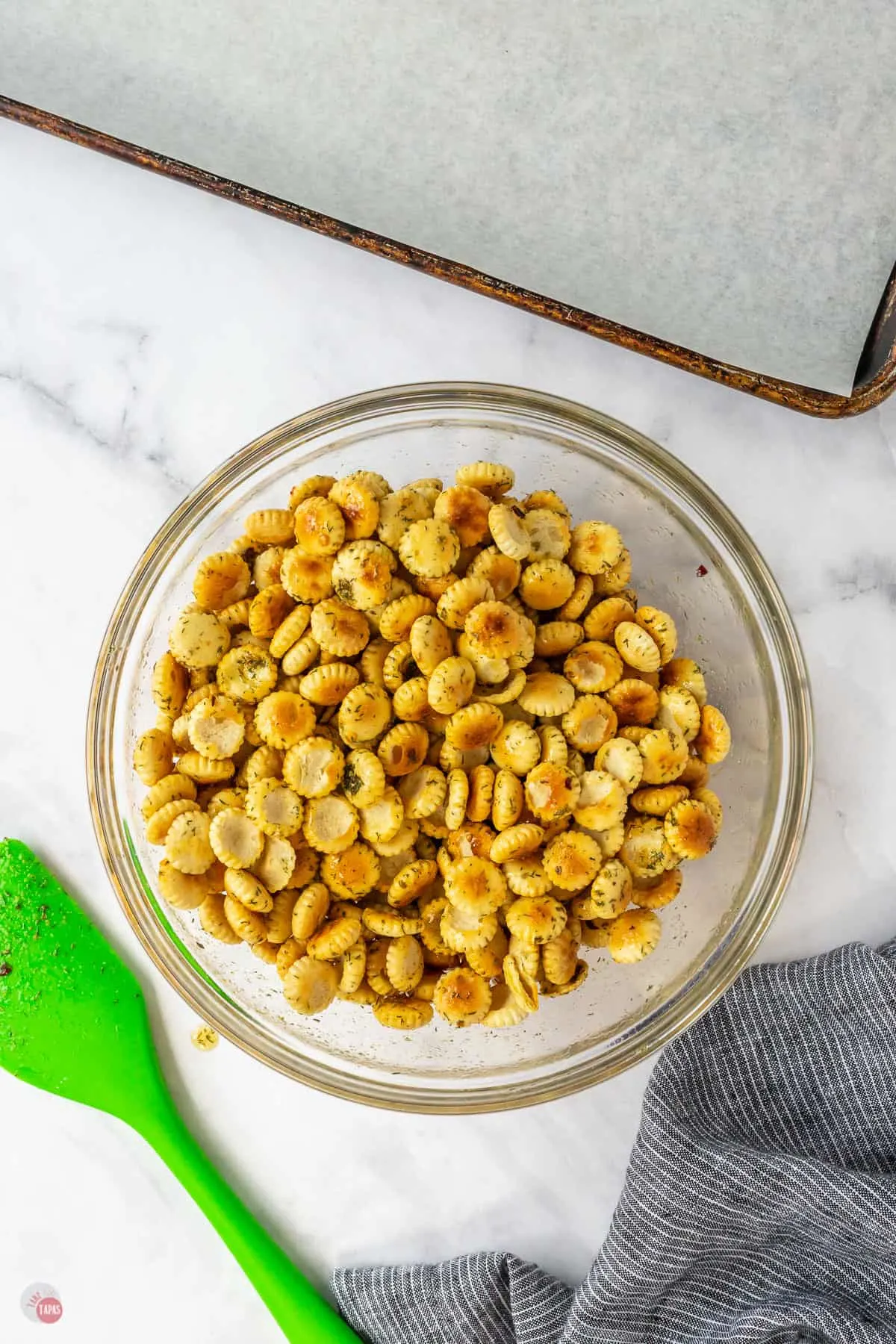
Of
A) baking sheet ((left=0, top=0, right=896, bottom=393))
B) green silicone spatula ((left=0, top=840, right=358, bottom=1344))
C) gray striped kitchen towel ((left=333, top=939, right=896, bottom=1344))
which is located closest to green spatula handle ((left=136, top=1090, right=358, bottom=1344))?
green silicone spatula ((left=0, top=840, right=358, bottom=1344))

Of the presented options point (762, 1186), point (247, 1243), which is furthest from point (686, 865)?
point (247, 1243)

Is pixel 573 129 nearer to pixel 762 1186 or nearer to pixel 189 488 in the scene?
pixel 189 488

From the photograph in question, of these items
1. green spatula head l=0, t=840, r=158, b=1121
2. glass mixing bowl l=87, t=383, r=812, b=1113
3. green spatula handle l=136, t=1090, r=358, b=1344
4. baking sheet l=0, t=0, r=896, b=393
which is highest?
baking sheet l=0, t=0, r=896, b=393

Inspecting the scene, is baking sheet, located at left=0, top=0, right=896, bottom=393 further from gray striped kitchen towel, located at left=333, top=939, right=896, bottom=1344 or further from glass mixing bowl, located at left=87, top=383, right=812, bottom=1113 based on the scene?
gray striped kitchen towel, located at left=333, top=939, right=896, bottom=1344

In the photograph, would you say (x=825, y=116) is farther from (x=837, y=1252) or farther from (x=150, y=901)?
(x=837, y=1252)

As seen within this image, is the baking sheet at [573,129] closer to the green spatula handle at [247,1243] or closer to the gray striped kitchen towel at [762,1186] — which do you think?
the gray striped kitchen towel at [762,1186]
